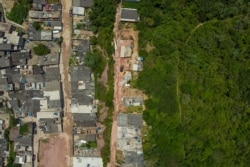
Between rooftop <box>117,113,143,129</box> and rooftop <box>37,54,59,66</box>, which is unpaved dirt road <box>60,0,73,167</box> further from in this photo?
rooftop <box>117,113,143,129</box>

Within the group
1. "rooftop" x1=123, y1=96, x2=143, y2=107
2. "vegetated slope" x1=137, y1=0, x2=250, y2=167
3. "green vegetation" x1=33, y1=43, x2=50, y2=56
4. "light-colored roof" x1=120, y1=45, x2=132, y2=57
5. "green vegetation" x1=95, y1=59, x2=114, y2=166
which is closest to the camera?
"vegetated slope" x1=137, y1=0, x2=250, y2=167

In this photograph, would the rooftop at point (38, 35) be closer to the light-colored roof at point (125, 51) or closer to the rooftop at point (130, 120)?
the light-colored roof at point (125, 51)

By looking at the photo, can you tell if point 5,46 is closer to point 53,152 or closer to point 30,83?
point 30,83

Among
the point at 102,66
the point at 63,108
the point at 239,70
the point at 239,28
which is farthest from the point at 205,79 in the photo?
the point at 63,108

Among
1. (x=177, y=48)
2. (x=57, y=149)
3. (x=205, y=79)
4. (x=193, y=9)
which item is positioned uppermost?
(x=193, y=9)

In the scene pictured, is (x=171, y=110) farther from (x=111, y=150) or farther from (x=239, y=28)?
(x=239, y=28)

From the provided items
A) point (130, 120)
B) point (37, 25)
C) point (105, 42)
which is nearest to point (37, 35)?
point (37, 25)

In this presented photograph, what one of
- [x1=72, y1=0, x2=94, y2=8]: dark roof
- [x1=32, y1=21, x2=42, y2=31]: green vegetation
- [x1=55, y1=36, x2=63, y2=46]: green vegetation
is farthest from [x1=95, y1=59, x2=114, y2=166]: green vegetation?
[x1=32, y1=21, x2=42, y2=31]: green vegetation
